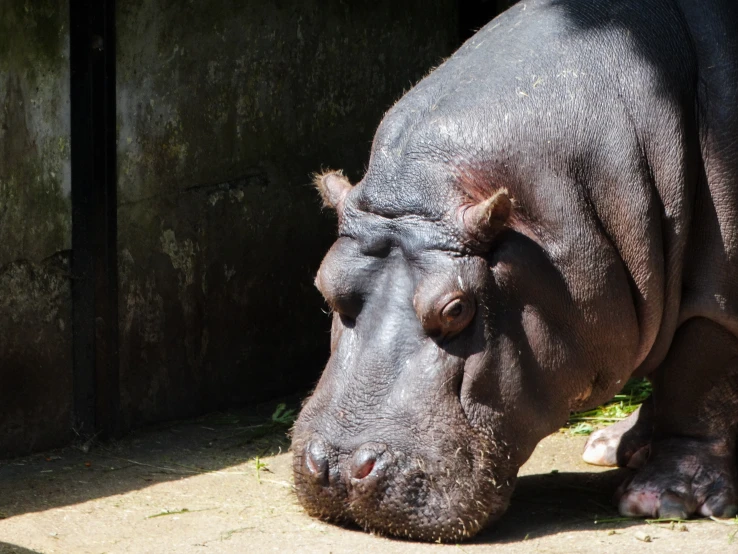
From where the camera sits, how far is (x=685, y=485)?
4.83m

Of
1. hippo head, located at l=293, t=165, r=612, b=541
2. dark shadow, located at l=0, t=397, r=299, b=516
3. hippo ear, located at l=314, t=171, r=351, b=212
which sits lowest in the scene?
dark shadow, located at l=0, t=397, r=299, b=516

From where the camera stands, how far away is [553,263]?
458 centimetres

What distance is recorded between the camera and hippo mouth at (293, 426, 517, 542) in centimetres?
441

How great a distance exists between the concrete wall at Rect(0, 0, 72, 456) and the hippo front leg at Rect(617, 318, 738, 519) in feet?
8.46

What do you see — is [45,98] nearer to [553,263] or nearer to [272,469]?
[272,469]

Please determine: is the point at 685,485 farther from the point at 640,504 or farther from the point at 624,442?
the point at 624,442

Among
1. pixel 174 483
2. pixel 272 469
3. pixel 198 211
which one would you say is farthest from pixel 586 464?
pixel 198 211

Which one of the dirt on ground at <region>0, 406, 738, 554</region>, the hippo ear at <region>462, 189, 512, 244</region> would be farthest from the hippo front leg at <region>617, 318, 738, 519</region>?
the hippo ear at <region>462, 189, 512, 244</region>

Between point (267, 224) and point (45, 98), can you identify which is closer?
point (45, 98)

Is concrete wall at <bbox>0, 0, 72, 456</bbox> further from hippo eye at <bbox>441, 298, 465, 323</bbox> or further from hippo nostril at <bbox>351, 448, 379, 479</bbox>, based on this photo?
hippo eye at <bbox>441, 298, 465, 323</bbox>

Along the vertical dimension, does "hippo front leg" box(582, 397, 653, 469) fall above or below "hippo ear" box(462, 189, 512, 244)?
below

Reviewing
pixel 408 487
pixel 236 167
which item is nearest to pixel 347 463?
pixel 408 487

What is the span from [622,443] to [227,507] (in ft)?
5.68

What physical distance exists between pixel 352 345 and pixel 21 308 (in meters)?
1.87
